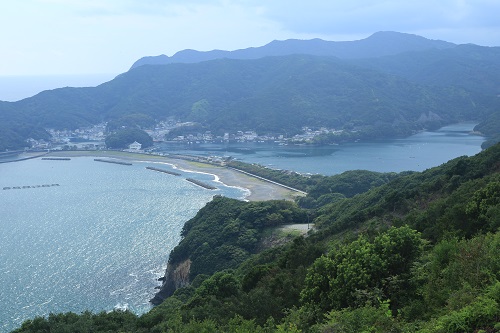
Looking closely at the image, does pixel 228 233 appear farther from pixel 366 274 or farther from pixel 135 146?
pixel 135 146

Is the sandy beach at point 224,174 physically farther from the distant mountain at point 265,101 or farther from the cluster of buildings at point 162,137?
the distant mountain at point 265,101

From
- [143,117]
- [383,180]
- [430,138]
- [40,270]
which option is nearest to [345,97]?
[430,138]

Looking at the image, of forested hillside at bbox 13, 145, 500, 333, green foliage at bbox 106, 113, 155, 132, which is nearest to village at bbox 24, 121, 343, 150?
green foliage at bbox 106, 113, 155, 132

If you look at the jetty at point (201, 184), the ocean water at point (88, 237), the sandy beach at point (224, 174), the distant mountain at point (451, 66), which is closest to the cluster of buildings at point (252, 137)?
the sandy beach at point (224, 174)

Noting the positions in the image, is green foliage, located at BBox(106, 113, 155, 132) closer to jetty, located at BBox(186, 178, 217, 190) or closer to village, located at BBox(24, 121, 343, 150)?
village, located at BBox(24, 121, 343, 150)

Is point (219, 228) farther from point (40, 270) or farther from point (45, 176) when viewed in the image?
point (45, 176)

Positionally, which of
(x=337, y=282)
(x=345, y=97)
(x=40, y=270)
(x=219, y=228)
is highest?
(x=345, y=97)

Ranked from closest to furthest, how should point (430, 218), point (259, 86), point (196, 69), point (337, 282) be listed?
point (337, 282) < point (430, 218) < point (259, 86) < point (196, 69)
